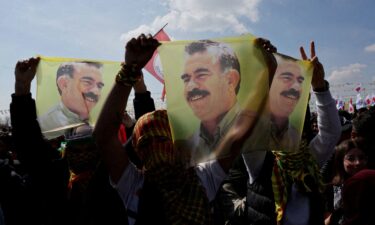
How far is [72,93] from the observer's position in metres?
2.18

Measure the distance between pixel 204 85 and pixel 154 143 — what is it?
37cm

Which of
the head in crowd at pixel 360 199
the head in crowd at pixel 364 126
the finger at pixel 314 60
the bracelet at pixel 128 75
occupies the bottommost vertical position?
the head in crowd at pixel 360 199

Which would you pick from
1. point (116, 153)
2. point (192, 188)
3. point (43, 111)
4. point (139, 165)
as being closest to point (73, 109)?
point (43, 111)

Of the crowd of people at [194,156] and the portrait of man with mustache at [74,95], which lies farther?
the portrait of man with mustache at [74,95]

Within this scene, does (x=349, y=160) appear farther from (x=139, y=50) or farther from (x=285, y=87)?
(x=139, y=50)

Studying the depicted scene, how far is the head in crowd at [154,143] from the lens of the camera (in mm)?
1695

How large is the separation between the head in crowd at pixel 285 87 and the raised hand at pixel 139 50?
83 centimetres

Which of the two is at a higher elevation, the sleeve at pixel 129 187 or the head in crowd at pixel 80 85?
the head in crowd at pixel 80 85

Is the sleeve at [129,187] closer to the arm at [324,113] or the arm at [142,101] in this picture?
the arm at [142,101]

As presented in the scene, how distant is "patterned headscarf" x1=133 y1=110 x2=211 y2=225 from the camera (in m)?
1.67

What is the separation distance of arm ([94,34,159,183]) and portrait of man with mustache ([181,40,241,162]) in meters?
0.24

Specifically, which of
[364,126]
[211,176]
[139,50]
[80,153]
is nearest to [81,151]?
[80,153]

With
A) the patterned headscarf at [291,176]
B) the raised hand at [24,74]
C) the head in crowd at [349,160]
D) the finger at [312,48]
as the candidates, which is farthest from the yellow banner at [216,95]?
the head in crowd at [349,160]

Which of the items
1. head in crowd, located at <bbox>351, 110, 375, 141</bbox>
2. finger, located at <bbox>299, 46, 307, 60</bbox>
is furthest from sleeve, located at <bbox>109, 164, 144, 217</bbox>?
head in crowd, located at <bbox>351, 110, 375, 141</bbox>
